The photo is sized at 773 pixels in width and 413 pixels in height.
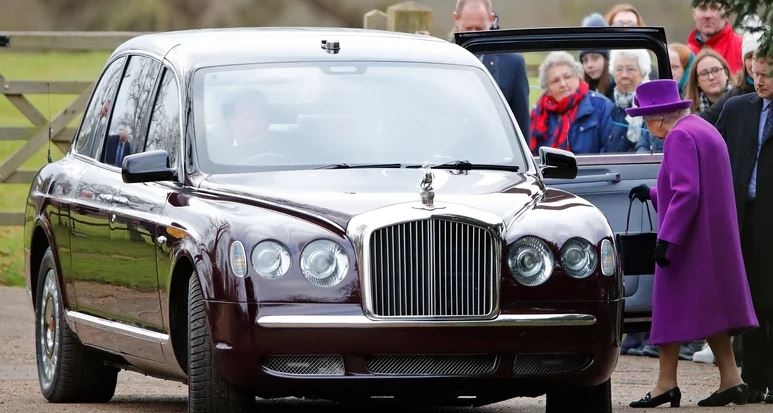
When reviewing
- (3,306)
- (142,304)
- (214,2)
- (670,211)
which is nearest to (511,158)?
(670,211)

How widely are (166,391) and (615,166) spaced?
284 centimetres

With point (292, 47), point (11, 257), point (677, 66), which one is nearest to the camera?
point (292, 47)

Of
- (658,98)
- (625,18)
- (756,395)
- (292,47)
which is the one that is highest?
(625,18)

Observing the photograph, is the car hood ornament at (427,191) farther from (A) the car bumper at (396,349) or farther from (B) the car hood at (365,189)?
(A) the car bumper at (396,349)

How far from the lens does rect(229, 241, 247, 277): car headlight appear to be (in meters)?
8.31

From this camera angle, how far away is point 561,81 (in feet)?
48.0

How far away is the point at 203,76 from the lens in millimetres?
9797

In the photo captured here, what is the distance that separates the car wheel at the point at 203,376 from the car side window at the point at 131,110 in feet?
5.82

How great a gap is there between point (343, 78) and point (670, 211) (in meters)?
1.85

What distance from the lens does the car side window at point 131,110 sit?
33.9 ft

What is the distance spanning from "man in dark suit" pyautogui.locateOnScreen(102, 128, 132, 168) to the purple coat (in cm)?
269

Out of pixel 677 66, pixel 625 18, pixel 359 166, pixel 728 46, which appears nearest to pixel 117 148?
pixel 359 166

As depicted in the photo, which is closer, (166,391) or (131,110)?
(131,110)

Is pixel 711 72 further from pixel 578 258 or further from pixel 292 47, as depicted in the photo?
pixel 578 258
